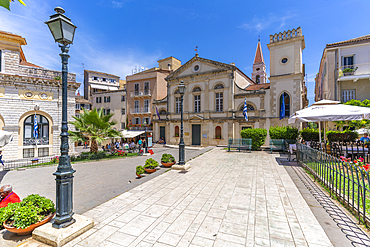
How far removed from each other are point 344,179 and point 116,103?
3342cm

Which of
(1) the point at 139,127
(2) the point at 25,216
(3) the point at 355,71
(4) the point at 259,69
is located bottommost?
(2) the point at 25,216

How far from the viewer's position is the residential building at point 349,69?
16438 mm

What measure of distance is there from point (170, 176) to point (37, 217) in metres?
4.65

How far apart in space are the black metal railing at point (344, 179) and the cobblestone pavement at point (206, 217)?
931mm

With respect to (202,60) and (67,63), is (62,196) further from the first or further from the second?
(202,60)

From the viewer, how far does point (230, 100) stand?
878 inches

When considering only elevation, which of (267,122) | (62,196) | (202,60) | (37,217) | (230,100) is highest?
(202,60)

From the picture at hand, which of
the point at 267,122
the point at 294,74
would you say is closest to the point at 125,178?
the point at 267,122

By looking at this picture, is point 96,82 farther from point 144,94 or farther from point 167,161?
point 167,161

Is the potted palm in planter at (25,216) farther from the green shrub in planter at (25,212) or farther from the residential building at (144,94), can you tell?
the residential building at (144,94)

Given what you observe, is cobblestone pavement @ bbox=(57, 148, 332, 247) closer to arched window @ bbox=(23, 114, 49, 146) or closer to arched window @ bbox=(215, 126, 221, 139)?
arched window @ bbox=(23, 114, 49, 146)

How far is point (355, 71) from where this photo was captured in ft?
54.6

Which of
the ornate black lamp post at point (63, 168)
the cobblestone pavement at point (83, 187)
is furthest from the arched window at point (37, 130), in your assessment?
the ornate black lamp post at point (63, 168)

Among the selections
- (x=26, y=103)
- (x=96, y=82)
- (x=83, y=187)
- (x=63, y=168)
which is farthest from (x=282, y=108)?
(x=96, y=82)
